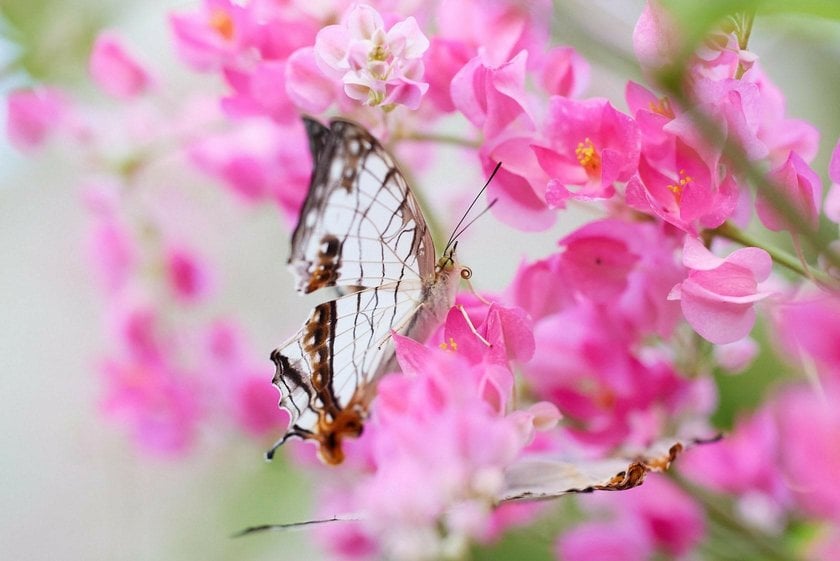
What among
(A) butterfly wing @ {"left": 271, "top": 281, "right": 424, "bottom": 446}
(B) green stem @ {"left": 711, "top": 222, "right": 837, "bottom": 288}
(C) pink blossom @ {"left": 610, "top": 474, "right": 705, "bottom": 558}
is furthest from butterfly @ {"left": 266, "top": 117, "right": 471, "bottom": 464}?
(C) pink blossom @ {"left": 610, "top": 474, "right": 705, "bottom": 558}

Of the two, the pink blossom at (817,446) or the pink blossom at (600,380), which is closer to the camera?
the pink blossom at (817,446)

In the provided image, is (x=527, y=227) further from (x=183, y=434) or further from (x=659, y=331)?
(x=183, y=434)

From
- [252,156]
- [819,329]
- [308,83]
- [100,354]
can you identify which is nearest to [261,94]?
[308,83]

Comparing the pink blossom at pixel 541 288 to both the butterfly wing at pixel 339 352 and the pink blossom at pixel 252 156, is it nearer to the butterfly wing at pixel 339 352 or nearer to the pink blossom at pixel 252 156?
the butterfly wing at pixel 339 352

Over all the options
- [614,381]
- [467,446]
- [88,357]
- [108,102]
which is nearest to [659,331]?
[614,381]

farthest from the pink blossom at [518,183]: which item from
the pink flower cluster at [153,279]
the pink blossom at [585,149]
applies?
the pink flower cluster at [153,279]

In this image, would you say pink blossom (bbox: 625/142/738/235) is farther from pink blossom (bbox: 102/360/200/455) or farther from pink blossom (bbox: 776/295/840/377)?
pink blossom (bbox: 102/360/200/455)
